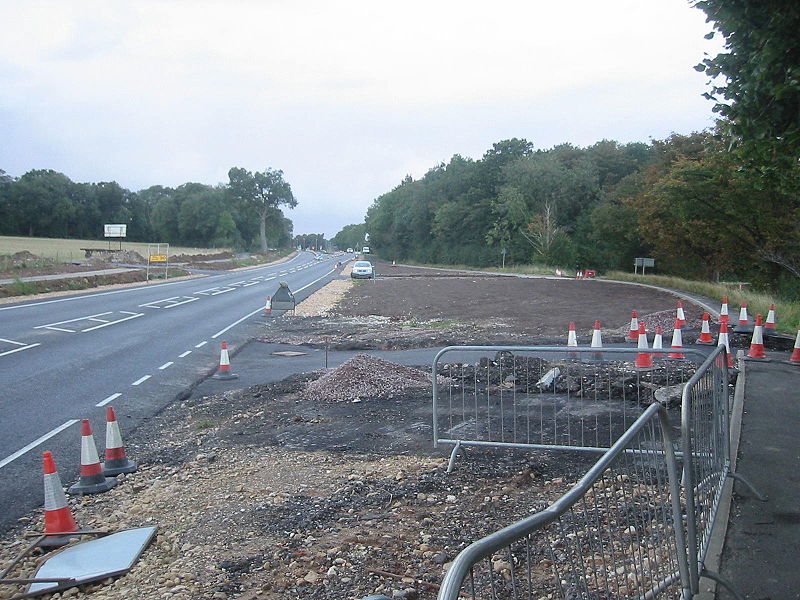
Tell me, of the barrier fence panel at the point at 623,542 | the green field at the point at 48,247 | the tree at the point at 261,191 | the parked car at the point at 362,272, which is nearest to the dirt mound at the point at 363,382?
the barrier fence panel at the point at 623,542

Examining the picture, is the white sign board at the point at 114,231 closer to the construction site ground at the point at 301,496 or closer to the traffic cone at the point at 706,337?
the construction site ground at the point at 301,496

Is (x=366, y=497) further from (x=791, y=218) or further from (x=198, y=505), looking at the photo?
(x=791, y=218)

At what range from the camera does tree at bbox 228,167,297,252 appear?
141 meters

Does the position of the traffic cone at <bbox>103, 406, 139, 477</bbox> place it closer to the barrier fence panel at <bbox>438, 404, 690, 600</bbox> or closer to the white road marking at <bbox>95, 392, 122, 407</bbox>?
the white road marking at <bbox>95, 392, 122, 407</bbox>

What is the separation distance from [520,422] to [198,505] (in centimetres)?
389

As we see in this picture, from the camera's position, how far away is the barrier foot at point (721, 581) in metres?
3.73

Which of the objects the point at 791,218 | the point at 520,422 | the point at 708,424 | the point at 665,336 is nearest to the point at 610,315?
the point at 665,336

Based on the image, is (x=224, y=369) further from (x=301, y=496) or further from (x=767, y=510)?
(x=767, y=510)

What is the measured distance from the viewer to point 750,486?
17.8 feet

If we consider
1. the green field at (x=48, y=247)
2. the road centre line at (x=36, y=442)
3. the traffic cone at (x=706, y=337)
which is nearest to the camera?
the road centre line at (x=36, y=442)

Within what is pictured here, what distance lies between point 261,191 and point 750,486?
5666 inches

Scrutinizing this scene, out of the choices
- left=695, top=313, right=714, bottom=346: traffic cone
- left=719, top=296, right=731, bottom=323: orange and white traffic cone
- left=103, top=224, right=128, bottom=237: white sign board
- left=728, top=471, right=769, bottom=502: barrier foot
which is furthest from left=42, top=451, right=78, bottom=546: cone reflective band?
left=103, top=224, right=128, bottom=237: white sign board

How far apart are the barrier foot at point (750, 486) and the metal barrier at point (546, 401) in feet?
3.63

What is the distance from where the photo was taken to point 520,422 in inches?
324
